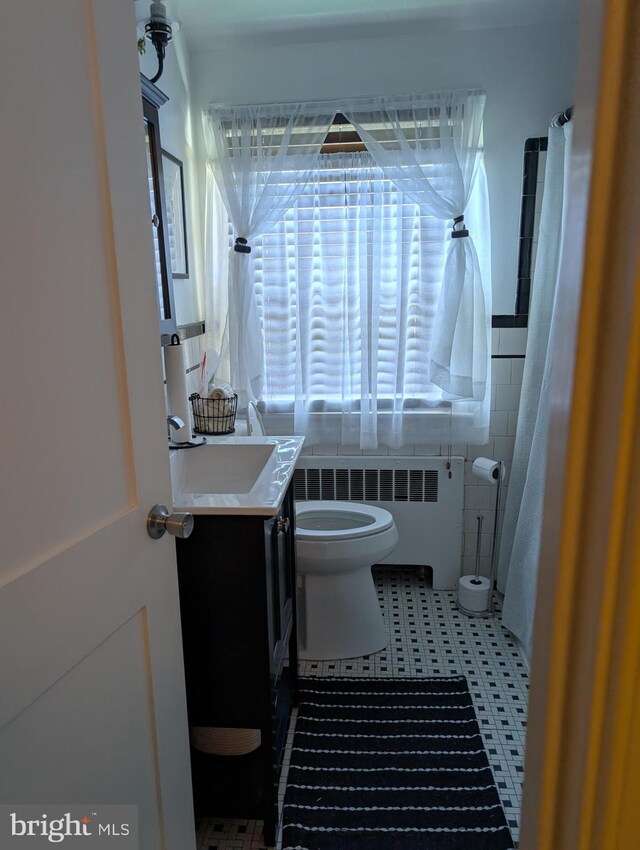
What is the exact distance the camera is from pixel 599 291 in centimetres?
35

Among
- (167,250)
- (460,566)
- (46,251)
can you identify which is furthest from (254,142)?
(460,566)

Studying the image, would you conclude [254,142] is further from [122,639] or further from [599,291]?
[599,291]

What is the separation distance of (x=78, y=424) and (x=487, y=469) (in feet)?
6.34

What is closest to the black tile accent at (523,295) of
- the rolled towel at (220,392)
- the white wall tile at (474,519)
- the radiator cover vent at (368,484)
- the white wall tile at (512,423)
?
the white wall tile at (512,423)

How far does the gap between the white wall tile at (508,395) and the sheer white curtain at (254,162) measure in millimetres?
1175

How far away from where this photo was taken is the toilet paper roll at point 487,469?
2.39 meters

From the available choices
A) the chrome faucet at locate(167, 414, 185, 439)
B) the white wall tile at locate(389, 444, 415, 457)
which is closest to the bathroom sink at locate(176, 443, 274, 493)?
the chrome faucet at locate(167, 414, 185, 439)

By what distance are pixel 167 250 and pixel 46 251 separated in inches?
47.8

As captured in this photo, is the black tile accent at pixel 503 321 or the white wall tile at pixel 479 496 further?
the white wall tile at pixel 479 496

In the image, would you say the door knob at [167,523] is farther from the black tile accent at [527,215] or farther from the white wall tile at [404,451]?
the black tile accent at [527,215]

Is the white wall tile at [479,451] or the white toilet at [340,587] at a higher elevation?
the white wall tile at [479,451]

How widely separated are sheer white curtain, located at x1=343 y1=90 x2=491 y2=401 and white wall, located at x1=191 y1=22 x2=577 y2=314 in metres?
0.09

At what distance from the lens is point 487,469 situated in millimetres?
2400

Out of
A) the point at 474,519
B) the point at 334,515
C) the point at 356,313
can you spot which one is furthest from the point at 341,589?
the point at 356,313
